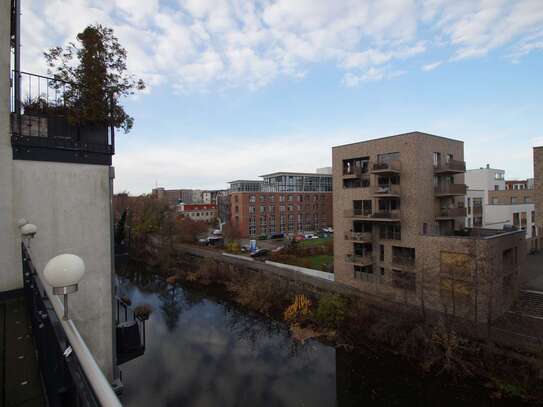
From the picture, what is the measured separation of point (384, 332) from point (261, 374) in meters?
7.12

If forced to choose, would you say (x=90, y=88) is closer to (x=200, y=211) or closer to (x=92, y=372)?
(x=92, y=372)

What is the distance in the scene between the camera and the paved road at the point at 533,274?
817 inches

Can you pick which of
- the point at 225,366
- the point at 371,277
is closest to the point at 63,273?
the point at 225,366

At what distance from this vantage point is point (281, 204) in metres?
52.2

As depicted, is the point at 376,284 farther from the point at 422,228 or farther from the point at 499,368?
the point at 499,368

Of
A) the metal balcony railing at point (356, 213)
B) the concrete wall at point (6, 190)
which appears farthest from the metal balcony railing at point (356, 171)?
the concrete wall at point (6, 190)

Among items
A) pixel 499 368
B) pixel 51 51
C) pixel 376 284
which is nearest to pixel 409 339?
pixel 499 368

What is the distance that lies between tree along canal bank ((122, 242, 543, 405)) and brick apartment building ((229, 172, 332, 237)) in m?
20.3

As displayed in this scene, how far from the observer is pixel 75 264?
2701mm

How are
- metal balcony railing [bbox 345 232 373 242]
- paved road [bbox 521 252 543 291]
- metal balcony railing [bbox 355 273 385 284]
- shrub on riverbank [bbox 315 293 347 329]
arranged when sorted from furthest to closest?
metal balcony railing [bbox 345 232 373 242] → metal balcony railing [bbox 355 273 385 284] → paved road [bbox 521 252 543 291] → shrub on riverbank [bbox 315 293 347 329]

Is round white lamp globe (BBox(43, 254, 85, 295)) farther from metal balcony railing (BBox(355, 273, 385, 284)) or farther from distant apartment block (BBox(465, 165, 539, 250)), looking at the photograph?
distant apartment block (BBox(465, 165, 539, 250))

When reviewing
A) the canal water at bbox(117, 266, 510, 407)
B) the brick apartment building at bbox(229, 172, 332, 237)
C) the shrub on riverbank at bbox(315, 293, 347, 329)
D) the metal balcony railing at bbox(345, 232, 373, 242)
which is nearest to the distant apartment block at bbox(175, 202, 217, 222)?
the brick apartment building at bbox(229, 172, 332, 237)

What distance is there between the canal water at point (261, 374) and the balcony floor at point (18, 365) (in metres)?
11.2

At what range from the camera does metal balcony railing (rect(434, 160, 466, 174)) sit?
20328 mm
